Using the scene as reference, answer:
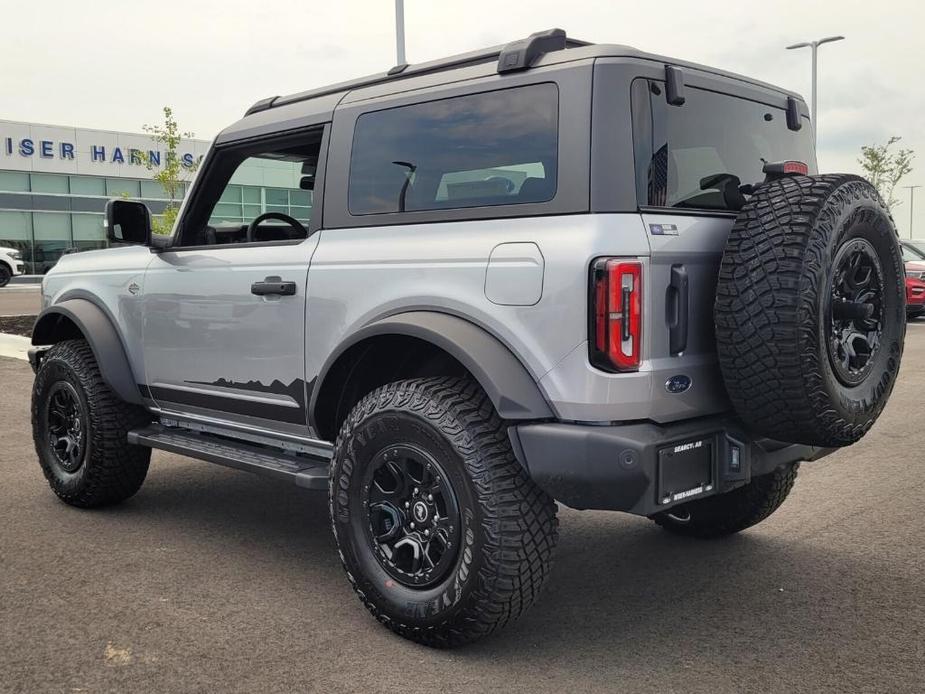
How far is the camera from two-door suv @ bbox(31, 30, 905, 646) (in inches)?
118

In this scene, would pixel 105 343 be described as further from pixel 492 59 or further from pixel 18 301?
pixel 18 301

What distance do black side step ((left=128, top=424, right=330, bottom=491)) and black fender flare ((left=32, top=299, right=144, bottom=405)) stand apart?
232 mm

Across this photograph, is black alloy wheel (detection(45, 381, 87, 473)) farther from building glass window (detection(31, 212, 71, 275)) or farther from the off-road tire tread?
building glass window (detection(31, 212, 71, 275))

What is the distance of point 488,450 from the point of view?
3172mm

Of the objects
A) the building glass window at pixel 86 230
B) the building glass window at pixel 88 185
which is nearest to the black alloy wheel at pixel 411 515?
the building glass window at pixel 86 230

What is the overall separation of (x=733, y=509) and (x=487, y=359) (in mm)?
1876

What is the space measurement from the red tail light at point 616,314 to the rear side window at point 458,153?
15.2 inches

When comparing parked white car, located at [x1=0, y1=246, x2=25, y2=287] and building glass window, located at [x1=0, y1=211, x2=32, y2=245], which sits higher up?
building glass window, located at [x1=0, y1=211, x2=32, y2=245]

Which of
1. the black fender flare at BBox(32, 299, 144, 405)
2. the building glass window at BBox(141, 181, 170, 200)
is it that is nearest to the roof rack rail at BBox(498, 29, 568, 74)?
the black fender flare at BBox(32, 299, 144, 405)

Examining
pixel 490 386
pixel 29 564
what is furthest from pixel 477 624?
pixel 29 564

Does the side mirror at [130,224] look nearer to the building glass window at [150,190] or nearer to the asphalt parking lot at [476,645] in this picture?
the asphalt parking lot at [476,645]

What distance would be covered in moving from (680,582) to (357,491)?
1488mm

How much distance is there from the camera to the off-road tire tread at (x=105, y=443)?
194 inches

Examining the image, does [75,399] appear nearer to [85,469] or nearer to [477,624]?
[85,469]
